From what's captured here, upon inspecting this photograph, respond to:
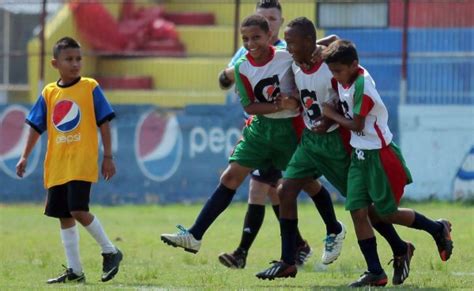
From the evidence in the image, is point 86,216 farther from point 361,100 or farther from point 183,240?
point 361,100

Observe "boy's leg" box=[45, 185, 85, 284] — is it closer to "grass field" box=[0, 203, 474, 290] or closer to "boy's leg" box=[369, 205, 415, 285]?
"grass field" box=[0, 203, 474, 290]

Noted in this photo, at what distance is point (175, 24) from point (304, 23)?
48.9 ft

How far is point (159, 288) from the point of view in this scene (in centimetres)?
812

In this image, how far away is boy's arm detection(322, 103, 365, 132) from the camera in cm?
803

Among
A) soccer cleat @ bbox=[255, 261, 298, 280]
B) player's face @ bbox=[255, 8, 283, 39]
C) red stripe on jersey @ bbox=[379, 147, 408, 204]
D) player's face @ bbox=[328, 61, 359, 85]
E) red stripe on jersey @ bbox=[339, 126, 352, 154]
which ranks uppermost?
player's face @ bbox=[255, 8, 283, 39]

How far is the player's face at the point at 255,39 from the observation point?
8.70 meters

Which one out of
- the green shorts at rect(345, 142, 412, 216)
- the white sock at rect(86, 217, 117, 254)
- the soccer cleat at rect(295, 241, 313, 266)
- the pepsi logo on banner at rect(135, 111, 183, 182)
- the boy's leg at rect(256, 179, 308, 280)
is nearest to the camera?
the green shorts at rect(345, 142, 412, 216)

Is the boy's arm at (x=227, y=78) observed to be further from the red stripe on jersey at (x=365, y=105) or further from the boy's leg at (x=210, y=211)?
the red stripe on jersey at (x=365, y=105)

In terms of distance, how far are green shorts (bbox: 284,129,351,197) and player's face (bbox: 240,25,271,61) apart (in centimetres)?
69

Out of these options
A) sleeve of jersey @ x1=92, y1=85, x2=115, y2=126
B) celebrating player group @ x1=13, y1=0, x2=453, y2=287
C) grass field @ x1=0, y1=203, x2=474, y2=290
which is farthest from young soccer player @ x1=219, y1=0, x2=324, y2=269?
sleeve of jersey @ x1=92, y1=85, x2=115, y2=126

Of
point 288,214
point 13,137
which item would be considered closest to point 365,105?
point 288,214

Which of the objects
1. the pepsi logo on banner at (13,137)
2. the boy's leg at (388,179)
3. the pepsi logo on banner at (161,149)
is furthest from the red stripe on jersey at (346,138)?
the pepsi logo on banner at (13,137)

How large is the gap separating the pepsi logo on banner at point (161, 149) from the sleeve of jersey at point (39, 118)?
8.94 meters

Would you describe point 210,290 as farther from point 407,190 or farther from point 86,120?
point 407,190
